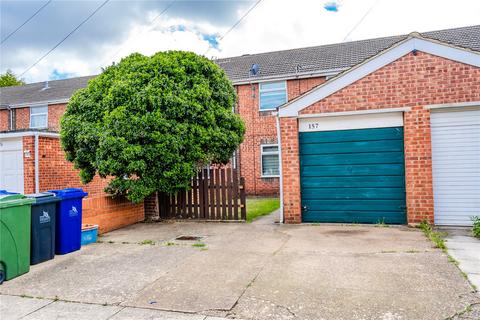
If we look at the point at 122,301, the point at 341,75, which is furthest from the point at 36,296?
the point at 341,75

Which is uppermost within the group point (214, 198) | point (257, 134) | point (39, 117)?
point (39, 117)

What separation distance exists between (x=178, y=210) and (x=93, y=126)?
10.4 feet

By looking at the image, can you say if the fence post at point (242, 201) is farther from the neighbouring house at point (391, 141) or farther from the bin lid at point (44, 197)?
the bin lid at point (44, 197)

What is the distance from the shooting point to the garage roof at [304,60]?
16.2 metres

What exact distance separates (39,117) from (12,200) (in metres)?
19.2

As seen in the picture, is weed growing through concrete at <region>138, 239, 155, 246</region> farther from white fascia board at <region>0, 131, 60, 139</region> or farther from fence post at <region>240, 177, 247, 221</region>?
white fascia board at <region>0, 131, 60, 139</region>

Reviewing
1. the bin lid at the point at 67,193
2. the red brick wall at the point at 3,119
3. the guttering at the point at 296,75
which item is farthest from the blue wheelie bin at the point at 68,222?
the red brick wall at the point at 3,119

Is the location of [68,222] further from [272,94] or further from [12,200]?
[272,94]

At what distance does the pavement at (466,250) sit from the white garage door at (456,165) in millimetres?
455

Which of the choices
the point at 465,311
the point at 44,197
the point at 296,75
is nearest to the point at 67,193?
the point at 44,197

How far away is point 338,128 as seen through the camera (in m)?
8.16

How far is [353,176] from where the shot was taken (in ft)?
26.3

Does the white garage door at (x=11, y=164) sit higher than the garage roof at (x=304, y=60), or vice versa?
the garage roof at (x=304, y=60)

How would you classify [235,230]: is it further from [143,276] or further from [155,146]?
[143,276]
